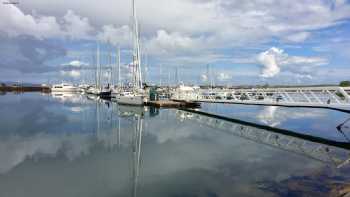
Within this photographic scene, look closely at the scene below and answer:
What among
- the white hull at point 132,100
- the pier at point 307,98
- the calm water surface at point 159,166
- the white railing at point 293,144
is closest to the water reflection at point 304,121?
the calm water surface at point 159,166

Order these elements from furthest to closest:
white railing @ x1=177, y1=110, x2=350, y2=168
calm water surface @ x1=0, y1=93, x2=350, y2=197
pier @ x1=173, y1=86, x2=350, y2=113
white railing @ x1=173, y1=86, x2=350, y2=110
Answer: white railing @ x1=173, y1=86, x2=350, y2=110, pier @ x1=173, y1=86, x2=350, y2=113, white railing @ x1=177, y1=110, x2=350, y2=168, calm water surface @ x1=0, y1=93, x2=350, y2=197

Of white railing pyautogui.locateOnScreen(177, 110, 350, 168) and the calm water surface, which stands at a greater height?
white railing pyautogui.locateOnScreen(177, 110, 350, 168)

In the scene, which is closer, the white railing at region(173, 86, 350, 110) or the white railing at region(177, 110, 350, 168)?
the white railing at region(177, 110, 350, 168)

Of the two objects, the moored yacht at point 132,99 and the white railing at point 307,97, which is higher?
the white railing at point 307,97

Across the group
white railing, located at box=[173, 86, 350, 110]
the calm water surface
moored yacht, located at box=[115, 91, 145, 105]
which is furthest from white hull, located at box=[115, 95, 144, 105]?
the calm water surface

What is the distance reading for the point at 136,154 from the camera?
18.9 meters

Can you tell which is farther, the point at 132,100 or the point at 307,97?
the point at 132,100

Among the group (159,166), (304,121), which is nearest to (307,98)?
(304,121)

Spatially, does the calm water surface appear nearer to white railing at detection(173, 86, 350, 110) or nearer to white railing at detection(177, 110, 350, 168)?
white railing at detection(177, 110, 350, 168)

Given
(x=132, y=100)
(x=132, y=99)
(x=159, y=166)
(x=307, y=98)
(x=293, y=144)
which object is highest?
(x=307, y=98)

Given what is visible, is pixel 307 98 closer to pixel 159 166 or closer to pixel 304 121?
pixel 304 121

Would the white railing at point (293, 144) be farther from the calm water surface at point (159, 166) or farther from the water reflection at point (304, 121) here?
the water reflection at point (304, 121)

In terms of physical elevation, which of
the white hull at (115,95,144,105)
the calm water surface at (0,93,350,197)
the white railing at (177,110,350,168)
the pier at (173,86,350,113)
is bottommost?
the calm water surface at (0,93,350,197)

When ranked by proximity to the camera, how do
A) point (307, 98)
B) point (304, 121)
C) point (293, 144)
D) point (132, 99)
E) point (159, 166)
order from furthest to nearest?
point (132, 99), point (304, 121), point (307, 98), point (293, 144), point (159, 166)
